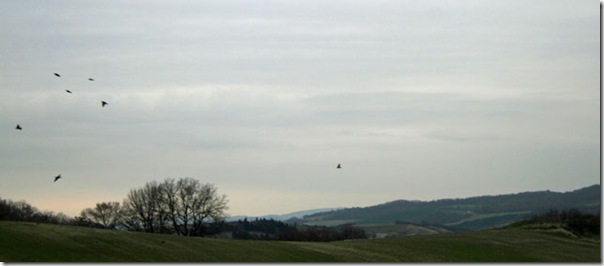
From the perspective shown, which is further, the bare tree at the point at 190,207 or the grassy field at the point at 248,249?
the bare tree at the point at 190,207

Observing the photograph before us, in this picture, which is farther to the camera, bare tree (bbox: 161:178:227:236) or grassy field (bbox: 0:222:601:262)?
bare tree (bbox: 161:178:227:236)

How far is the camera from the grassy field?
42.8 m

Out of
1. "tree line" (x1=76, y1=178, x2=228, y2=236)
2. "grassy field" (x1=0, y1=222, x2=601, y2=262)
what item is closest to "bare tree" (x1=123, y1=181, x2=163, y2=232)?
"tree line" (x1=76, y1=178, x2=228, y2=236)

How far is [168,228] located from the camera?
309 ft

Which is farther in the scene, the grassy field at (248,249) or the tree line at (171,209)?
the tree line at (171,209)

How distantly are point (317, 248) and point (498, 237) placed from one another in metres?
24.9

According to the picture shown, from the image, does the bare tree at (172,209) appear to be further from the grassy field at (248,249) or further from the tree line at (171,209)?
the grassy field at (248,249)

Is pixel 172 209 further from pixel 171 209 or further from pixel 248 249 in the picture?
pixel 248 249

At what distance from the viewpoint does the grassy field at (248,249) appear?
140 ft

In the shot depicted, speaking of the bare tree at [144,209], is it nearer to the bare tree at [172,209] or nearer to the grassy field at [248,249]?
the bare tree at [172,209]

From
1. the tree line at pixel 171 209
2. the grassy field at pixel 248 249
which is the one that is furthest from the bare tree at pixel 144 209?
the grassy field at pixel 248 249

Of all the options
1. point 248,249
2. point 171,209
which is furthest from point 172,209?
point 248,249

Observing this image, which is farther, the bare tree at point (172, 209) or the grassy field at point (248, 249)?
the bare tree at point (172, 209)

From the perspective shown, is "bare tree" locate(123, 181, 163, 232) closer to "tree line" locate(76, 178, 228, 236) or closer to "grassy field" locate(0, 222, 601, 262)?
"tree line" locate(76, 178, 228, 236)
